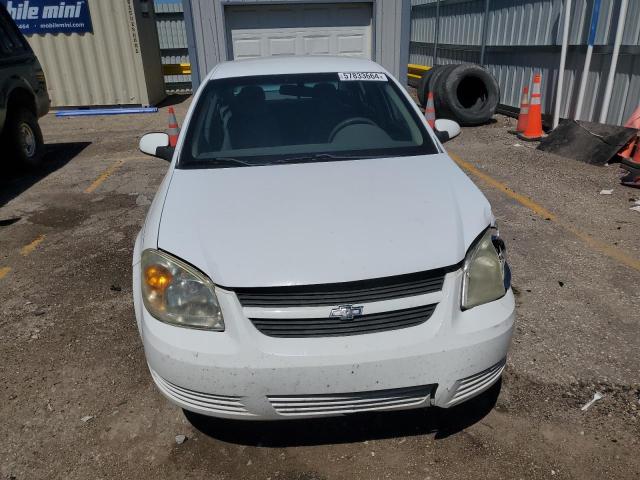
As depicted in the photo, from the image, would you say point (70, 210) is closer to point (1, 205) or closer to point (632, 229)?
point (1, 205)

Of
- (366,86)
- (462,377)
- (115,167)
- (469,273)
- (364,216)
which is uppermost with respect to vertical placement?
(366,86)

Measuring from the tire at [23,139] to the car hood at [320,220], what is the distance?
5.55m

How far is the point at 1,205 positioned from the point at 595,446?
21.5 feet

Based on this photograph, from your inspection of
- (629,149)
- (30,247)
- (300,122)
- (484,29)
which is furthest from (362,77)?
(484,29)

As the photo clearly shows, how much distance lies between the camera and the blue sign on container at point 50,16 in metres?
12.0

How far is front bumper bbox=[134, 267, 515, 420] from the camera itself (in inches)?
72.9

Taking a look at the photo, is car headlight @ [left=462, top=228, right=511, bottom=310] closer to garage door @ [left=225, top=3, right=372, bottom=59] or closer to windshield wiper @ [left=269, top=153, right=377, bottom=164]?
windshield wiper @ [left=269, top=153, right=377, bottom=164]

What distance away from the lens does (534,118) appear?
8.26 meters

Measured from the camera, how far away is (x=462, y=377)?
6.45ft

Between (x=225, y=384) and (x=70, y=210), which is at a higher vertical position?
(x=225, y=384)

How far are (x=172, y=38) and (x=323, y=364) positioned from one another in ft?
53.1

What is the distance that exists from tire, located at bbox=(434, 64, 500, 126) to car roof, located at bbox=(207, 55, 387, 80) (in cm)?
634

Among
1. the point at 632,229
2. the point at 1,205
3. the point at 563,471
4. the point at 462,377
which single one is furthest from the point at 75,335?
the point at 632,229

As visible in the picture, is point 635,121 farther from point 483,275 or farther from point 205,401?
point 205,401
